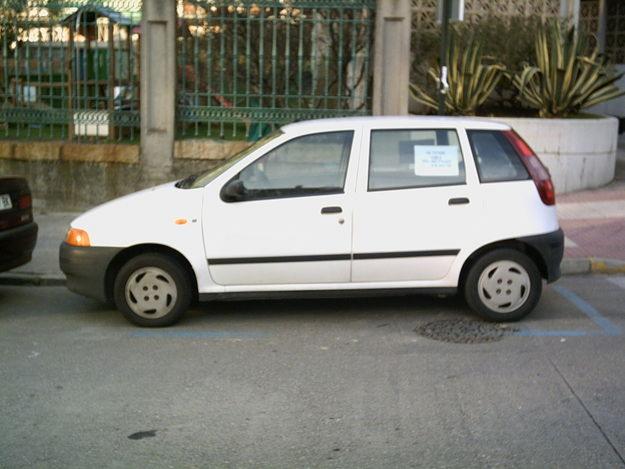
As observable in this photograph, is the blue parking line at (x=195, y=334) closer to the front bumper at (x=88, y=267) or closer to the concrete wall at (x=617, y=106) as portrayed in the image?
the front bumper at (x=88, y=267)

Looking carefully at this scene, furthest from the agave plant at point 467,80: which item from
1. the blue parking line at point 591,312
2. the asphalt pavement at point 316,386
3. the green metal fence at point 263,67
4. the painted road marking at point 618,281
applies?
the asphalt pavement at point 316,386

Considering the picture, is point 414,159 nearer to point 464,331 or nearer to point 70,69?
point 464,331

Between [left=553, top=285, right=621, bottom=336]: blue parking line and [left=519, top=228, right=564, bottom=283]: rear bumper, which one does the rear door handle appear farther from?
[left=553, top=285, right=621, bottom=336]: blue parking line

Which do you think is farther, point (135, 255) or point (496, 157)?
point (496, 157)

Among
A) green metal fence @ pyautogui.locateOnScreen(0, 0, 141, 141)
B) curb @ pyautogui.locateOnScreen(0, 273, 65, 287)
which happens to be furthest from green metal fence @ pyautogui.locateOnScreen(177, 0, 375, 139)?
curb @ pyautogui.locateOnScreen(0, 273, 65, 287)

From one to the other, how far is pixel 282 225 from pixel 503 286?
6.19ft

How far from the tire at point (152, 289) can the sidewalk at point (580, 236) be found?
2.15m

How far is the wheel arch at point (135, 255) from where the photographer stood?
284 inches

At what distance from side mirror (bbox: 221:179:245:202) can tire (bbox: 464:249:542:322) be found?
1973mm

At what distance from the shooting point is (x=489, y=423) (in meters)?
5.18

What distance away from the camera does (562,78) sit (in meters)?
13.7

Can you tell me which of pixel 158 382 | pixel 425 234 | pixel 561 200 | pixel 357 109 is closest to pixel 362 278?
pixel 425 234

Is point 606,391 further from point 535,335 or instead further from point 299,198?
point 299,198

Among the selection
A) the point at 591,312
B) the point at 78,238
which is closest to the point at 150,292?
the point at 78,238
